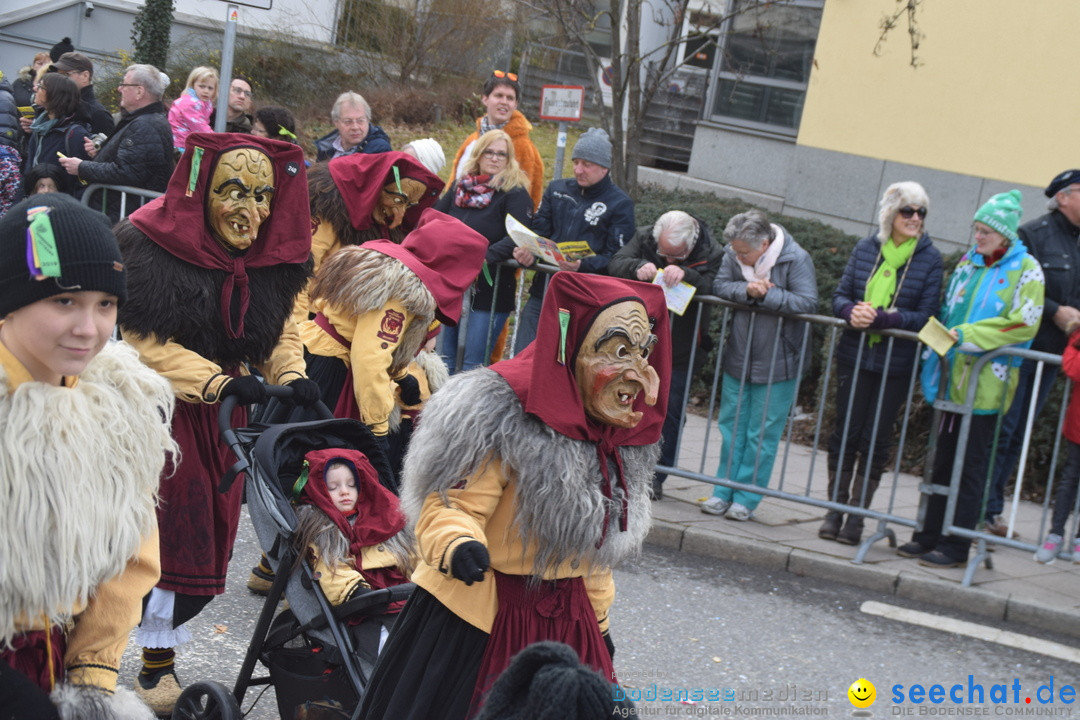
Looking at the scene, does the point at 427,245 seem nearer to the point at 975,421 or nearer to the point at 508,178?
the point at 508,178

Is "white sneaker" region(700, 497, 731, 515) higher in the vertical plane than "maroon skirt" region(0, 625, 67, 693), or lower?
lower

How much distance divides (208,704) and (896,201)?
490cm

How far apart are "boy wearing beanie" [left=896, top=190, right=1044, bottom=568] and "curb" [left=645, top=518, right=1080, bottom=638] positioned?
33 cm

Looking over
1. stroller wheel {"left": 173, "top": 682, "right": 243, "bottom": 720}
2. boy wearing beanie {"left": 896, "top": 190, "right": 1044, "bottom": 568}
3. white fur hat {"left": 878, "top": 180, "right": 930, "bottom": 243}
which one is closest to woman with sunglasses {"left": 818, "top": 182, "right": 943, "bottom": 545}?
white fur hat {"left": 878, "top": 180, "right": 930, "bottom": 243}

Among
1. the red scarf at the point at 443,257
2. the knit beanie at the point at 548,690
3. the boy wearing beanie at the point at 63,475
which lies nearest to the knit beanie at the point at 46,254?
the boy wearing beanie at the point at 63,475

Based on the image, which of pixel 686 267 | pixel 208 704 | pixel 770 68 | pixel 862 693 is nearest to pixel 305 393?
pixel 208 704

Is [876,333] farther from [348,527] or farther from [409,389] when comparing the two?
[348,527]

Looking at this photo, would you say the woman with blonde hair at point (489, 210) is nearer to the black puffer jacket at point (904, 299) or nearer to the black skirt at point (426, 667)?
the black puffer jacket at point (904, 299)

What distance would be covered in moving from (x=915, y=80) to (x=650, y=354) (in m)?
11.9

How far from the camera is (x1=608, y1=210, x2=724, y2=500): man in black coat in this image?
702cm

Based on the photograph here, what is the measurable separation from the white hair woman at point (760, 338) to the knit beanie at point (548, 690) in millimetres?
5279

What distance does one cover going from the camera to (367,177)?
19.3 ft

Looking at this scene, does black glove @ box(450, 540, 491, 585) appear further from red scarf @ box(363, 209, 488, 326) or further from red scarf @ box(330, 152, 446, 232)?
red scarf @ box(330, 152, 446, 232)

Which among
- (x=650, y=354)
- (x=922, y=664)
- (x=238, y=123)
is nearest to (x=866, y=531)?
(x=922, y=664)
